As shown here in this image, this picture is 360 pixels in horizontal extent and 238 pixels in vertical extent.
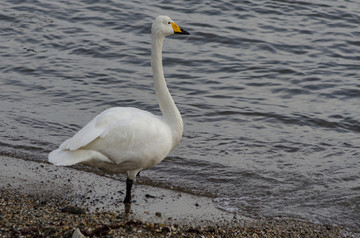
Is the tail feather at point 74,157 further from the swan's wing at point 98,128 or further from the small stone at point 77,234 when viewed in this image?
the small stone at point 77,234

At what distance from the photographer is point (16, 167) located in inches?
276

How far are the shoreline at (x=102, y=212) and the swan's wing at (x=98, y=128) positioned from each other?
0.60 meters

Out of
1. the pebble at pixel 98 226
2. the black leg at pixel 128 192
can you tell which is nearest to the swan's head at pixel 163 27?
the black leg at pixel 128 192

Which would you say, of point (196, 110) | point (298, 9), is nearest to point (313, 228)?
point (196, 110)

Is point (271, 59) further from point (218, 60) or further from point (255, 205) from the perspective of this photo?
point (255, 205)

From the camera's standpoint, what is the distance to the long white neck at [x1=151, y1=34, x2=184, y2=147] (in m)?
6.16

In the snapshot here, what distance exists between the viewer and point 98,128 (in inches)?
232

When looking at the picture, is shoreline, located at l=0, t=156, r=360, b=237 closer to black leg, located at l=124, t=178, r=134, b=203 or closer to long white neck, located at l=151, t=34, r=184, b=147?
black leg, located at l=124, t=178, r=134, b=203

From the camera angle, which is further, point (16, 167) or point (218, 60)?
point (218, 60)

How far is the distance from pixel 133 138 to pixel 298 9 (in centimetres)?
1057

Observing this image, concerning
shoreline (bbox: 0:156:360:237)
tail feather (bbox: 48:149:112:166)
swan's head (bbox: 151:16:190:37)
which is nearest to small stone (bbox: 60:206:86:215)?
shoreline (bbox: 0:156:360:237)

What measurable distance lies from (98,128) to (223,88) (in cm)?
514

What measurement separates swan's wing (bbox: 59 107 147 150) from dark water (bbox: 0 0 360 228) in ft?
4.27

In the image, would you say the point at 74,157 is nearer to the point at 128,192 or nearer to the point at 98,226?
the point at 128,192
